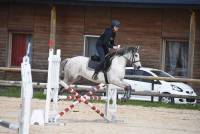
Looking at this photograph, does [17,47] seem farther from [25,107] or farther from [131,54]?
[25,107]

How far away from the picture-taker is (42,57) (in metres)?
31.0

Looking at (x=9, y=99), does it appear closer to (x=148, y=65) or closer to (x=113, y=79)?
(x=113, y=79)

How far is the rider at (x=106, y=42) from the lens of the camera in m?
17.6

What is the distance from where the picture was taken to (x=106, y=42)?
59.3 ft

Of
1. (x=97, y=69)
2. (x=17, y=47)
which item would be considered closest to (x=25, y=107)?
(x=97, y=69)

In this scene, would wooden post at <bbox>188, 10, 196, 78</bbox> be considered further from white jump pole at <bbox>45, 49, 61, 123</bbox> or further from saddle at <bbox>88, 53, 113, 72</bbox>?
white jump pole at <bbox>45, 49, 61, 123</bbox>

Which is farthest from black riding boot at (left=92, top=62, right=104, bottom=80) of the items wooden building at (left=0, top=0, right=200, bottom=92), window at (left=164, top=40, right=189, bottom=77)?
window at (left=164, top=40, right=189, bottom=77)

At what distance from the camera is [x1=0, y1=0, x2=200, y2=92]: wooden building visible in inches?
1148

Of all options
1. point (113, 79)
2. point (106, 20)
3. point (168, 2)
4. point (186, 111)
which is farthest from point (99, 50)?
point (106, 20)

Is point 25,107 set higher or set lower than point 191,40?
lower

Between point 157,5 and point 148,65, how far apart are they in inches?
116

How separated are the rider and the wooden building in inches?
381

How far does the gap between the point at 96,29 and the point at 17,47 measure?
3.92 m

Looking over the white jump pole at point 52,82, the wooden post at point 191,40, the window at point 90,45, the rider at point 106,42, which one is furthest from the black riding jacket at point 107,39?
the window at point 90,45
